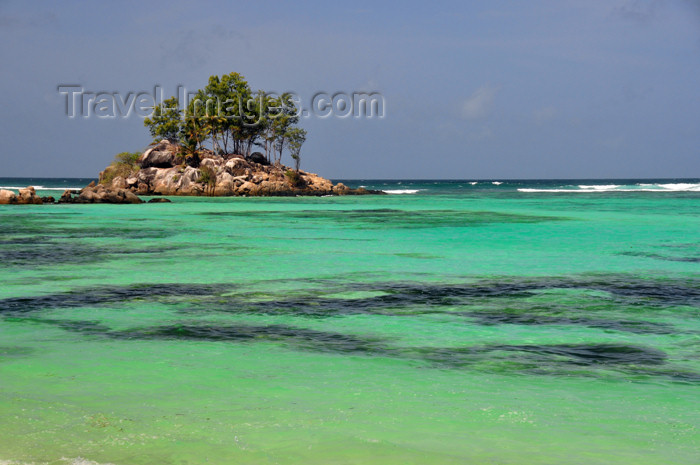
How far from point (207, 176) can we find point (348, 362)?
244ft

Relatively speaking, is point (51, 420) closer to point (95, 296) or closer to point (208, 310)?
point (208, 310)

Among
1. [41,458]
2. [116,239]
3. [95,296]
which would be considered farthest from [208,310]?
[116,239]

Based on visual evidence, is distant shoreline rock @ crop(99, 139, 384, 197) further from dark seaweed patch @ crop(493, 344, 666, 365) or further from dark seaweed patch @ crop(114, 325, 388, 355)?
dark seaweed patch @ crop(493, 344, 666, 365)

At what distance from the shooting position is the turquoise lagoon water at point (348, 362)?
5176 mm

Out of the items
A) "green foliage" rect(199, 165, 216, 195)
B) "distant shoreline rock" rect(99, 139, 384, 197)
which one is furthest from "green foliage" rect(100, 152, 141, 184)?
"green foliage" rect(199, 165, 216, 195)

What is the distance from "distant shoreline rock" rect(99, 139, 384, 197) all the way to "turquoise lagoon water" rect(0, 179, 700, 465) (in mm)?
63637

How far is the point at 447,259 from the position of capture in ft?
58.7

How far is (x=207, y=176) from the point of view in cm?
8019

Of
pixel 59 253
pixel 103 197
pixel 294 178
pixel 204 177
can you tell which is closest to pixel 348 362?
pixel 59 253

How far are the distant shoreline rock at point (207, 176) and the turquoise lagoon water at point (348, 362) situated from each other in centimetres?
6364

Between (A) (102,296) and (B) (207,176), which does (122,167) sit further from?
(A) (102,296)

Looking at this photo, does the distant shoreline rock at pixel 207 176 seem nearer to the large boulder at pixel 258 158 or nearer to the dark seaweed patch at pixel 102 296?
the large boulder at pixel 258 158

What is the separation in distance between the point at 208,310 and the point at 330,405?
4932 millimetres

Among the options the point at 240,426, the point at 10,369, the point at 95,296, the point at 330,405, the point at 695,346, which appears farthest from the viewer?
the point at 95,296
